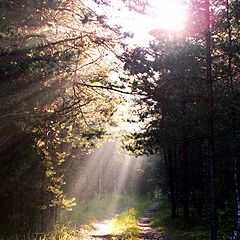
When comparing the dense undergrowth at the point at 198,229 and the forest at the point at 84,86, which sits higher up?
the forest at the point at 84,86

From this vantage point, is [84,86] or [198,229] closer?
[84,86]

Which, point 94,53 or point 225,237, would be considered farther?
point 225,237

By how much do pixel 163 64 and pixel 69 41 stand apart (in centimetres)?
357

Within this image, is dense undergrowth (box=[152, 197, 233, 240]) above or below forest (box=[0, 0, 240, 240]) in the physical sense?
below

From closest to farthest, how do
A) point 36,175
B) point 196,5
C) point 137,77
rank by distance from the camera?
point 137,77 → point 196,5 → point 36,175

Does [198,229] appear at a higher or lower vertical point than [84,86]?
lower

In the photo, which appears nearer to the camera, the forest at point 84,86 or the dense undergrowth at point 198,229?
the forest at point 84,86

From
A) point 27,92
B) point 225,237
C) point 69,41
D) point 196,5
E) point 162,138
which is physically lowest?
point 225,237

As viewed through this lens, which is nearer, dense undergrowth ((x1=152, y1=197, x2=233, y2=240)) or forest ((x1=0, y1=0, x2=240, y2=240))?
forest ((x1=0, y1=0, x2=240, y2=240))

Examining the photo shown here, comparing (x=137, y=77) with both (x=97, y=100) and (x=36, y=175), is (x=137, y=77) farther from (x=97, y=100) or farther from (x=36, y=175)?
(x=36, y=175)

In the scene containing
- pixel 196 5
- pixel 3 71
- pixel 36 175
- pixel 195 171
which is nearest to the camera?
pixel 3 71

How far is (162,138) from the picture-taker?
15.6 meters

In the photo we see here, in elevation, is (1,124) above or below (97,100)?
below

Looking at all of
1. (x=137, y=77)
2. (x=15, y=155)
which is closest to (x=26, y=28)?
(x=137, y=77)
